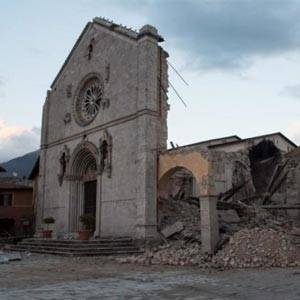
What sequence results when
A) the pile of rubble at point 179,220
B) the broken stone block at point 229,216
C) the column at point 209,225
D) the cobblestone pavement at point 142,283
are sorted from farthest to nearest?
the broken stone block at point 229,216, the pile of rubble at point 179,220, the column at point 209,225, the cobblestone pavement at point 142,283

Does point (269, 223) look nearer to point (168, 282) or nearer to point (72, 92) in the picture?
point (168, 282)

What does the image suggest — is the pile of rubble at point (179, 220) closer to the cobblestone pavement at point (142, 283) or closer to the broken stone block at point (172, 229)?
the broken stone block at point (172, 229)

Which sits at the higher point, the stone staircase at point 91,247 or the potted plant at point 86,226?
the potted plant at point 86,226

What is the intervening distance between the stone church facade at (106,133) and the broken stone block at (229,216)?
2.98 m

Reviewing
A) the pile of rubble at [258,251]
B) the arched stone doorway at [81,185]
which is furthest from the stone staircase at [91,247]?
the pile of rubble at [258,251]

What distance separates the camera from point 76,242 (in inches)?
808

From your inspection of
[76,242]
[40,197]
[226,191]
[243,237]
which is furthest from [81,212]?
[243,237]

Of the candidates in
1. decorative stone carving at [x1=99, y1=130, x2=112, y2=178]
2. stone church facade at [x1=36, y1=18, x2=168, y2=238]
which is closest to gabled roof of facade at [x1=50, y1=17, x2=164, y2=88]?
stone church facade at [x1=36, y1=18, x2=168, y2=238]

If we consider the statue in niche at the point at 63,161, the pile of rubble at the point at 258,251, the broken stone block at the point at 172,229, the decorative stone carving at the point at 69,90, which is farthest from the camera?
the decorative stone carving at the point at 69,90

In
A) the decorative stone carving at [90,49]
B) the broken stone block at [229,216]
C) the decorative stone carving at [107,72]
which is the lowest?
the broken stone block at [229,216]

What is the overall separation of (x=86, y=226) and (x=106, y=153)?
12.7 feet

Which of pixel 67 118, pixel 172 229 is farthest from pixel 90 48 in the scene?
pixel 172 229

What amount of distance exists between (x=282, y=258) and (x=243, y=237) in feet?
5.45

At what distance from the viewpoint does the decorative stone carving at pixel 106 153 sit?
2347cm
